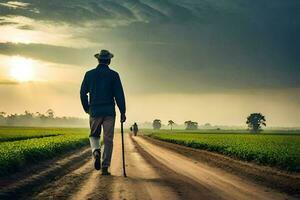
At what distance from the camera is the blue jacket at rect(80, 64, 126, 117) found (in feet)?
37.8

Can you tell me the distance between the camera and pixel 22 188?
356 inches

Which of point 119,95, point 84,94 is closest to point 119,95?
point 119,95

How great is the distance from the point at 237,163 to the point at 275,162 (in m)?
1.58

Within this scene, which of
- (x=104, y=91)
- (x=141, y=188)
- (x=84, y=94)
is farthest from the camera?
(x=84, y=94)

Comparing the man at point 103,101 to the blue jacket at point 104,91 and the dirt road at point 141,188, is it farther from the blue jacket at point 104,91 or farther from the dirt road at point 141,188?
the dirt road at point 141,188

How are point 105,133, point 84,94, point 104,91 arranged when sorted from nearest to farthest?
point 105,133 < point 104,91 < point 84,94

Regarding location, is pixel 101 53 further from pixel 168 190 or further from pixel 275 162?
pixel 275 162

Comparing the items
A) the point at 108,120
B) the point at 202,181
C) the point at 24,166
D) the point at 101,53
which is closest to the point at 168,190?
the point at 202,181

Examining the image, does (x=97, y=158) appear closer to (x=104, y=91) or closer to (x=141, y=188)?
(x=104, y=91)

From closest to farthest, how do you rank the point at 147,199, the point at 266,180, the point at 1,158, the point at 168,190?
the point at 147,199, the point at 168,190, the point at 266,180, the point at 1,158

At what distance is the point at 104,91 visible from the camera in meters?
11.6

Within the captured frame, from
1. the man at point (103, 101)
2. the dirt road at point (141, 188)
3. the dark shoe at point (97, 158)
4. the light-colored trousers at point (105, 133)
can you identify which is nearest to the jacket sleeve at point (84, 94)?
the man at point (103, 101)

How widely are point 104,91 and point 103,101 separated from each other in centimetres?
30

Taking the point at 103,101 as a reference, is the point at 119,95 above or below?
above
